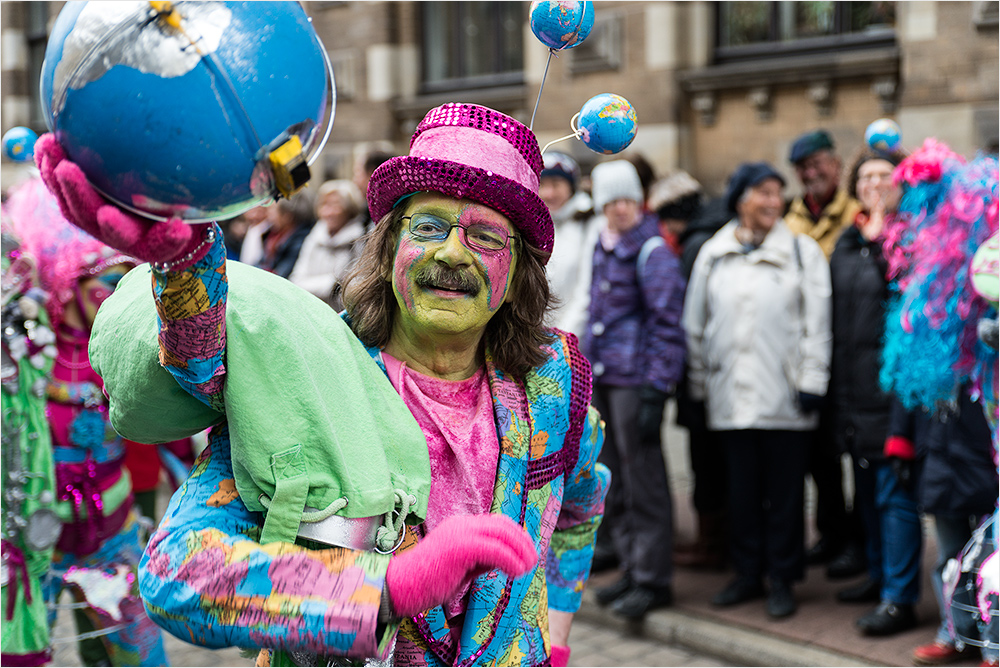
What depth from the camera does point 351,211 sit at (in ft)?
20.9

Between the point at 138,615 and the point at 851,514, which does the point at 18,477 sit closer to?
the point at 138,615

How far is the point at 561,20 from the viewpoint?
1.86 m

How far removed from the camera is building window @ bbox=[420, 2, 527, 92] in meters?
10.4

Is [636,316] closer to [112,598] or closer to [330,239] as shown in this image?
[330,239]

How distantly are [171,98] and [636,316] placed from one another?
3768 mm

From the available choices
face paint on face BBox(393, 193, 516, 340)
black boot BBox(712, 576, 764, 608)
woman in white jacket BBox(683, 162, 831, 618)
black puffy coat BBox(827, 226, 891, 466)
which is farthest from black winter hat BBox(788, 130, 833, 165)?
face paint on face BBox(393, 193, 516, 340)

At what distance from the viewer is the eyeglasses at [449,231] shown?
1.77m

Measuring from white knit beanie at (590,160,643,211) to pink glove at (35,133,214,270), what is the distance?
12.1 ft

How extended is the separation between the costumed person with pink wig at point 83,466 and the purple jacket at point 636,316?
7.17ft

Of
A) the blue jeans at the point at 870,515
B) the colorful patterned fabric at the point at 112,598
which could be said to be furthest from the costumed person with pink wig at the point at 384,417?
the blue jeans at the point at 870,515

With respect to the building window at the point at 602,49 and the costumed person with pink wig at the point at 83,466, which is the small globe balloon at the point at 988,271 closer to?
the costumed person with pink wig at the point at 83,466

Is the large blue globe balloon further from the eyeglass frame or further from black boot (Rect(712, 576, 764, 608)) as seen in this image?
black boot (Rect(712, 576, 764, 608))

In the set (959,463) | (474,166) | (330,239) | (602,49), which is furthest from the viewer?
(602,49)

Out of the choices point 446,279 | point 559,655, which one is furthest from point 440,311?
point 559,655
